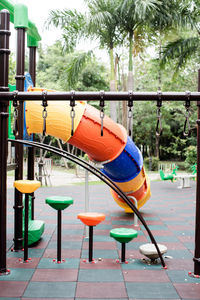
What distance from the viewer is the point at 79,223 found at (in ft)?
23.3

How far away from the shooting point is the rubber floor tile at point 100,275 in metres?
4.05

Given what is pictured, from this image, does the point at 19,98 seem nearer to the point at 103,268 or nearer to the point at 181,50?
the point at 103,268

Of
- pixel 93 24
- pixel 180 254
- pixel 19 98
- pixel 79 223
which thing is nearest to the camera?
pixel 19 98

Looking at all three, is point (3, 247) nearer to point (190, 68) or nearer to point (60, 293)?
point (60, 293)

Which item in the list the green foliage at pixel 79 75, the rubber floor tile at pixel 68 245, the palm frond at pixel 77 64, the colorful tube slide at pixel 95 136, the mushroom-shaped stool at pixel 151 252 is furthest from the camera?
the green foliage at pixel 79 75

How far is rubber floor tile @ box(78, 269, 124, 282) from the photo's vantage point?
4051 millimetres

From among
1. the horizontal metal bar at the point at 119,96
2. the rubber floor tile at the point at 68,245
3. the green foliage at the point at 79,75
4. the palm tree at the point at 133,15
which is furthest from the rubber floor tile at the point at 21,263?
the green foliage at the point at 79,75

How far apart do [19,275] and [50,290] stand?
576mm

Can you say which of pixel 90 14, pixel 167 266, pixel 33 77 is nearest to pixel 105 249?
pixel 167 266

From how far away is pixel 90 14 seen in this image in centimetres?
1218

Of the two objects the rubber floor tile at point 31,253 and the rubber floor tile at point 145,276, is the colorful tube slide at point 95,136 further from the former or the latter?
the rubber floor tile at point 145,276

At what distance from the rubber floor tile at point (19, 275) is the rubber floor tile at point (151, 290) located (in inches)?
47.3

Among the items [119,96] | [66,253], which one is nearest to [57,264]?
[66,253]

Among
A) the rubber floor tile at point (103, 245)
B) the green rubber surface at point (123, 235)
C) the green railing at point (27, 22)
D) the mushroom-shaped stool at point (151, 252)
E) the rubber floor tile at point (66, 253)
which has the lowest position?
the rubber floor tile at point (103, 245)
